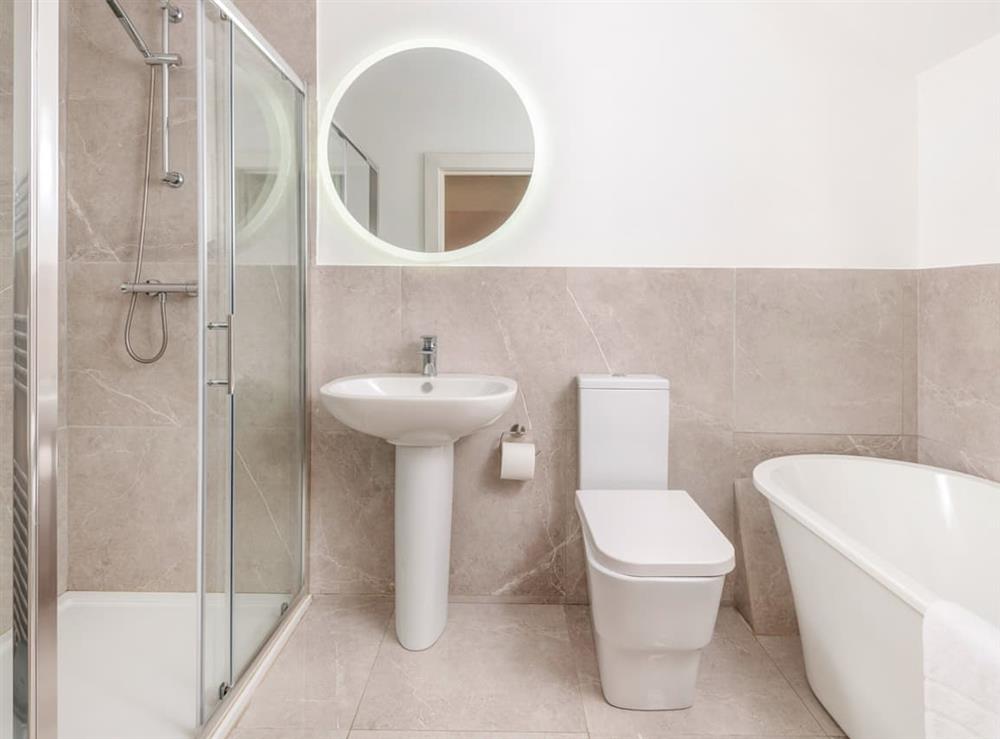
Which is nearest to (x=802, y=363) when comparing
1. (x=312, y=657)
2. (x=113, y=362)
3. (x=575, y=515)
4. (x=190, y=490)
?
(x=575, y=515)

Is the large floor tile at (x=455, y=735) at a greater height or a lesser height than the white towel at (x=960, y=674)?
lesser

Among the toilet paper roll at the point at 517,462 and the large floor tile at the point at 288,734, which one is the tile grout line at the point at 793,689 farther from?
the large floor tile at the point at 288,734

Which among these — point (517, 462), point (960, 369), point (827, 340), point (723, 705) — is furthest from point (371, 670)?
point (960, 369)

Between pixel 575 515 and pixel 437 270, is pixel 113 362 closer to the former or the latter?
pixel 437 270

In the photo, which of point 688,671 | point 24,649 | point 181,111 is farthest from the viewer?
point 181,111

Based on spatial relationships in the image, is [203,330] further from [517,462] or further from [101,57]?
[101,57]

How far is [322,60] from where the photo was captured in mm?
2266

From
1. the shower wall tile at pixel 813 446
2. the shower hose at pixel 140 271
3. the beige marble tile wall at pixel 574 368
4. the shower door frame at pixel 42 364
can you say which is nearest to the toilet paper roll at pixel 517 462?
the beige marble tile wall at pixel 574 368

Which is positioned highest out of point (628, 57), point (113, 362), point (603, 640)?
point (628, 57)

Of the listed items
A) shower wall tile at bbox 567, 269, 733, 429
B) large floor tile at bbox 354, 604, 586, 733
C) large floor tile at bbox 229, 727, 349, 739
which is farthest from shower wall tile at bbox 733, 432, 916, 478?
large floor tile at bbox 229, 727, 349, 739

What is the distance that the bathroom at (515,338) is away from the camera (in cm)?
175

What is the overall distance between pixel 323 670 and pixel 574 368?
4.03 ft

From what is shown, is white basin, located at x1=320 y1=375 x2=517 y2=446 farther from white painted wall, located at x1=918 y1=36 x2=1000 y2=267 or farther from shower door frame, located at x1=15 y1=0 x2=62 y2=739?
white painted wall, located at x1=918 y1=36 x2=1000 y2=267

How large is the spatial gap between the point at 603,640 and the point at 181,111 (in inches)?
75.7
